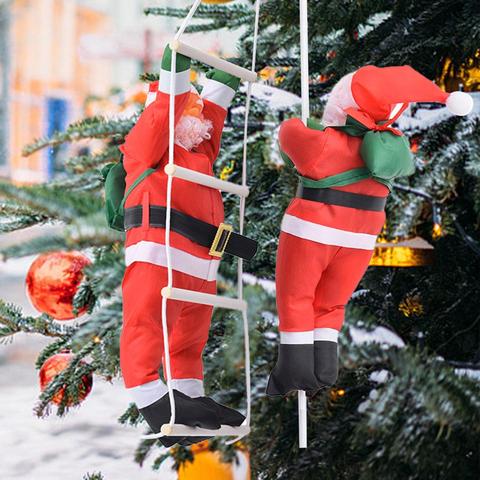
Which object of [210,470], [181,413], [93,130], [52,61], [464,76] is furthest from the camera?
[52,61]

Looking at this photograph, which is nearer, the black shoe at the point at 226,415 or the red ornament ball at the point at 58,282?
the black shoe at the point at 226,415

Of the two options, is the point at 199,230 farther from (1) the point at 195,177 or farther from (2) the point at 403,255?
(2) the point at 403,255

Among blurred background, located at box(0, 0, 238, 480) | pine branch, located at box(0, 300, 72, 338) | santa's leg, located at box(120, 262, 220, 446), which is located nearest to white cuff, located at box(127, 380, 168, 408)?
santa's leg, located at box(120, 262, 220, 446)

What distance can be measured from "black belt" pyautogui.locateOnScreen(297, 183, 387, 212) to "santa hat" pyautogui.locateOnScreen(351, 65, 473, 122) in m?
0.06

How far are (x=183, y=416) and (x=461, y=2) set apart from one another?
25.5 inches

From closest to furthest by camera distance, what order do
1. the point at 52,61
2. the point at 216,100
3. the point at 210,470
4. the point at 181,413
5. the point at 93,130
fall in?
the point at 181,413
the point at 216,100
the point at 93,130
the point at 210,470
the point at 52,61

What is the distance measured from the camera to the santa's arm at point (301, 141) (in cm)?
58

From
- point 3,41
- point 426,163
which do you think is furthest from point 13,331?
point 3,41

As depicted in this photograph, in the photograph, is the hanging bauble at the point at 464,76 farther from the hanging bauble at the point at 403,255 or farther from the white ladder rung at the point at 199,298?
the white ladder rung at the point at 199,298

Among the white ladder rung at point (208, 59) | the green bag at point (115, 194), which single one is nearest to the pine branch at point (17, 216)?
the green bag at point (115, 194)

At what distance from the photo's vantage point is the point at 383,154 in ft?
1.88

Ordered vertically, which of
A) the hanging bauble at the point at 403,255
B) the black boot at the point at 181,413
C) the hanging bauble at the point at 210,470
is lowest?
the hanging bauble at the point at 210,470

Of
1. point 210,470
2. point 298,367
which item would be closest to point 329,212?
point 298,367

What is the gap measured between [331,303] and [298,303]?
32mm
